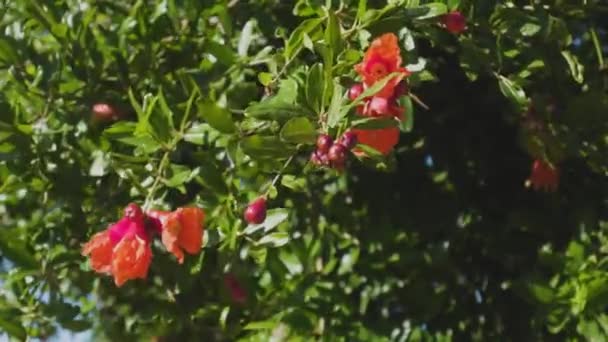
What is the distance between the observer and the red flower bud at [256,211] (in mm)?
1521

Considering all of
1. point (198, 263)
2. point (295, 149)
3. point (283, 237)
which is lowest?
point (198, 263)

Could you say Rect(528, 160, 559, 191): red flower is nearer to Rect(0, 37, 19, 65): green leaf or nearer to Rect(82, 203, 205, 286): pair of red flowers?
Rect(82, 203, 205, 286): pair of red flowers

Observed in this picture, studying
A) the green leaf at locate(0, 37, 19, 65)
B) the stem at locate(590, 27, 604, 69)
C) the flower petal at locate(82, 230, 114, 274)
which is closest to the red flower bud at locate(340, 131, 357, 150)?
the flower petal at locate(82, 230, 114, 274)

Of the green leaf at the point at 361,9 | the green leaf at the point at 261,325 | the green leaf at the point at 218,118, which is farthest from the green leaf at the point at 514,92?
the green leaf at the point at 261,325

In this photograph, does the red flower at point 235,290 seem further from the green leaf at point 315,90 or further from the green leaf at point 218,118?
the green leaf at point 315,90

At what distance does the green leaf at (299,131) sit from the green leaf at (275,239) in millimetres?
230

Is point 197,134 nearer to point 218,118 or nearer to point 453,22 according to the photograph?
point 218,118

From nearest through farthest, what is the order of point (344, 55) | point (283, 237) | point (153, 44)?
point (344, 55) < point (283, 237) < point (153, 44)

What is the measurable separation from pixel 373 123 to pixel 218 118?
0.29 m

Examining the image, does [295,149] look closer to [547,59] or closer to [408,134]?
[547,59]

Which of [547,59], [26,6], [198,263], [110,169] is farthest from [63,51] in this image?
[547,59]

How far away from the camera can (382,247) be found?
7.04ft

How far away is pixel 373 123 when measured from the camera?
135cm

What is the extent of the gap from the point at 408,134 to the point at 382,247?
0.20m
